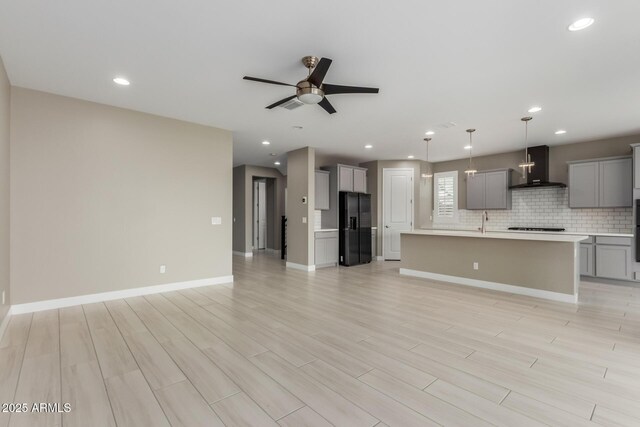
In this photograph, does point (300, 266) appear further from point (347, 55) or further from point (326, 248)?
point (347, 55)

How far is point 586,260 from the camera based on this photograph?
18.2 feet

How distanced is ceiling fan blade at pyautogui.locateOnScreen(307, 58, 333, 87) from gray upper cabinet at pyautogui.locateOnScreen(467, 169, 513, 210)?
573 centimetres

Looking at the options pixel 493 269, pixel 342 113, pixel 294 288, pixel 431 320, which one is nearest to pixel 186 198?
pixel 294 288

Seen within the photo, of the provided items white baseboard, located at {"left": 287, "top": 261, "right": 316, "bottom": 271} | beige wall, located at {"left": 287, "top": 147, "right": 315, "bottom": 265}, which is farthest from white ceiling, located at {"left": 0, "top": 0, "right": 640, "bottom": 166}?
white baseboard, located at {"left": 287, "top": 261, "right": 316, "bottom": 271}

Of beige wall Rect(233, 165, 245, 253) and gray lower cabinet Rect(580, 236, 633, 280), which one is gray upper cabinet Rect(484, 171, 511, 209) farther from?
beige wall Rect(233, 165, 245, 253)

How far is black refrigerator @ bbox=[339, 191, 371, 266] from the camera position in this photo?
709 cm

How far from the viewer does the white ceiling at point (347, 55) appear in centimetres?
222

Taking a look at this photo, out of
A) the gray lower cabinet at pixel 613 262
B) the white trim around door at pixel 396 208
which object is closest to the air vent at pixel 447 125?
the white trim around door at pixel 396 208

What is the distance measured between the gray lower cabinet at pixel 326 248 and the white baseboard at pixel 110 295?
2187mm

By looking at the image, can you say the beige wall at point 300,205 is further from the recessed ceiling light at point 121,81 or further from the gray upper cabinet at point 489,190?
the gray upper cabinet at point 489,190

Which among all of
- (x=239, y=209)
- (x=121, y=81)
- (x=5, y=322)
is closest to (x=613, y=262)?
(x=121, y=81)

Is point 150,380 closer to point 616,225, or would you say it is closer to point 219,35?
point 219,35

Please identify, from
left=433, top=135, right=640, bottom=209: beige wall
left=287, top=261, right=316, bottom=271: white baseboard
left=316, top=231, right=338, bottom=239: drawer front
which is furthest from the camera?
left=316, top=231, right=338, bottom=239: drawer front

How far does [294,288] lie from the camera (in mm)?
4941
